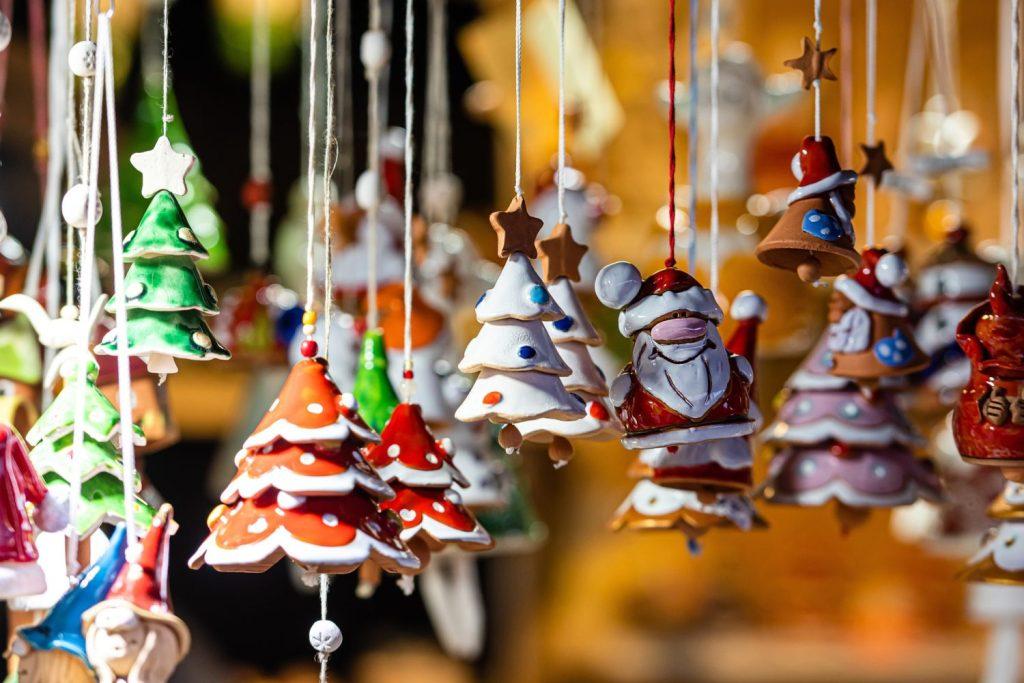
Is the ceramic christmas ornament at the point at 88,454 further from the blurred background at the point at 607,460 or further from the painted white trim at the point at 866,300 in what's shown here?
the blurred background at the point at 607,460

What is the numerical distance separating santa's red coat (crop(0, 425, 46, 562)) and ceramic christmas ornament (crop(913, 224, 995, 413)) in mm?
1148

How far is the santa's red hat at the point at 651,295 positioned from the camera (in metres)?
1.52

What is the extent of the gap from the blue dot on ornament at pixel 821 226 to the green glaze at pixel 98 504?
62 centimetres

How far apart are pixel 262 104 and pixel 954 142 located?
113 centimetres

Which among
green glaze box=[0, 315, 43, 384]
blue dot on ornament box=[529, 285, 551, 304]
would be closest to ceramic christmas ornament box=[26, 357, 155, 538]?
green glaze box=[0, 315, 43, 384]

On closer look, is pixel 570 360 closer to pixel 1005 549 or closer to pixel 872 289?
pixel 872 289

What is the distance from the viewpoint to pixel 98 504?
152cm

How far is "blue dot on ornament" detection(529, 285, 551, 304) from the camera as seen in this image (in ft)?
4.94

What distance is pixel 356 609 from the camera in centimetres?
325

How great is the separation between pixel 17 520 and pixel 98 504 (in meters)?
0.14

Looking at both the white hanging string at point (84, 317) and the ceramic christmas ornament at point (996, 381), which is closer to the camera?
the white hanging string at point (84, 317)

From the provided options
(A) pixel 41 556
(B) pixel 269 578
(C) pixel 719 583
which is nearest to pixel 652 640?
(C) pixel 719 583

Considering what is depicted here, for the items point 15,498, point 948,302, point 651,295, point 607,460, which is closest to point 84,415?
point 15,498

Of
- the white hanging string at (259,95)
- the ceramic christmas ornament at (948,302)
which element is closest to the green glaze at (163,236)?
the ceramic christmas ornament at (948,302)
